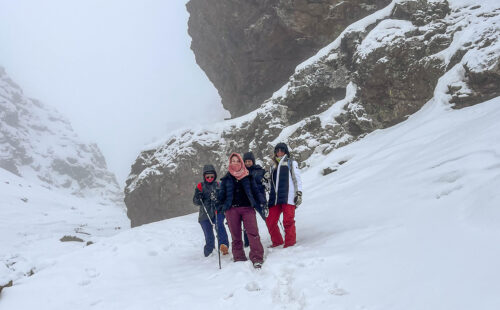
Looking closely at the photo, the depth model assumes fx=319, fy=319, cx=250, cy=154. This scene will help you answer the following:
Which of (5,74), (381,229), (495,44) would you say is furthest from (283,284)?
(5,74)

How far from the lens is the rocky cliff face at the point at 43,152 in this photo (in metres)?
109

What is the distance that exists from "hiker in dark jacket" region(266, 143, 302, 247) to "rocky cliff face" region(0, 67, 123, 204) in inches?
4552

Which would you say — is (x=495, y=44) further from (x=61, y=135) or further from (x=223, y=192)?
(x=61, y=135)

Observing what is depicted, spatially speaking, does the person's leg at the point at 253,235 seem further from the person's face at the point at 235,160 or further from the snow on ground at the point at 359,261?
the person's face at the point at 235,160

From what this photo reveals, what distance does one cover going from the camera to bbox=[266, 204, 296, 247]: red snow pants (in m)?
6.33

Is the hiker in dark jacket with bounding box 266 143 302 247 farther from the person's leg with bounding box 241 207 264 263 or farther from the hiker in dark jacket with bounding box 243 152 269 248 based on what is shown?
the person's leg with bounding box 241 207 264 263

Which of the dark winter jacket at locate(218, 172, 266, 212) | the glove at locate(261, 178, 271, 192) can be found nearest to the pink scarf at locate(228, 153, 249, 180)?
the dark winter jacket at locate(218, 172, 266, 212)

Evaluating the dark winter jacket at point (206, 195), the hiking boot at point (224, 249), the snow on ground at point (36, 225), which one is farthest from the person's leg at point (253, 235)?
the snow on ground at point (36, 225)

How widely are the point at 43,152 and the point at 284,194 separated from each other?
467 feet

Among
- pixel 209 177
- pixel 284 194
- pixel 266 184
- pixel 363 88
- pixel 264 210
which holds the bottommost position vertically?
pixel 264 210

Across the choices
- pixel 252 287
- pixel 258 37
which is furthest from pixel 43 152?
pixel 252 287

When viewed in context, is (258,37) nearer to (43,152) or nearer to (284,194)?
→ (284,194)

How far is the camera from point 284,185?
259 inches

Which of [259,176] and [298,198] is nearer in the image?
[298,198]
